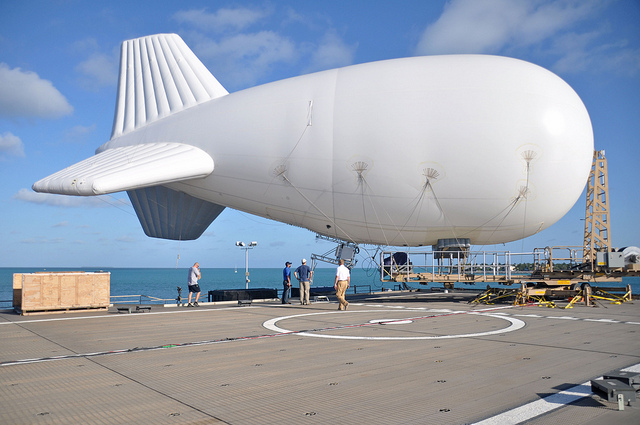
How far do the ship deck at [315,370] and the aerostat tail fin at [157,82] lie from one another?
539 inches

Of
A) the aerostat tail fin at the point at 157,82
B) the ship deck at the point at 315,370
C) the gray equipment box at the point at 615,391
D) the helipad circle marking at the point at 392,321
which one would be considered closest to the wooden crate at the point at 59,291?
the ship deck at the point at 315,370

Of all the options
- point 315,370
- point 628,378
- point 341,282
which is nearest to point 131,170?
point 341,282

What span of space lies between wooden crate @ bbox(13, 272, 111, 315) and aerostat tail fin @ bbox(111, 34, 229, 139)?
10.2 metres

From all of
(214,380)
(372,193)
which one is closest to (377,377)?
(214,380)

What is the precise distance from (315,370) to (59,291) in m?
12.9

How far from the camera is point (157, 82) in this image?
25.0 meters

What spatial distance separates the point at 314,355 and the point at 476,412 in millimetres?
3881

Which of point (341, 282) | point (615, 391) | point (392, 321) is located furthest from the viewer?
point (341, 282)

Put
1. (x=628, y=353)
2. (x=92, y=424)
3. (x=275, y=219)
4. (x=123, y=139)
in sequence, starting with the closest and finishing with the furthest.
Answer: (x=92, y=424)
(x=628, y=353)
(x=275, y=219)
(x=123, y=139)

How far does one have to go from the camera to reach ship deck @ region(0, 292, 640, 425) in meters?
5.39

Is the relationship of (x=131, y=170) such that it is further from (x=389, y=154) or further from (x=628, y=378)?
(x=628, y=378)

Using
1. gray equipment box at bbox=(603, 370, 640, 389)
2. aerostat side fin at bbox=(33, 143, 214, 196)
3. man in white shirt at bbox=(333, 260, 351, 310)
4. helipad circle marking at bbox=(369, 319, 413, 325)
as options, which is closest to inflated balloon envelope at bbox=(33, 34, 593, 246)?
aerostat side fin at bbox=(33, 143, 214, 196)

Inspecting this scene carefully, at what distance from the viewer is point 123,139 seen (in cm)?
2497

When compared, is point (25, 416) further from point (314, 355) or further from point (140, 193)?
Result: point (140, 193)
